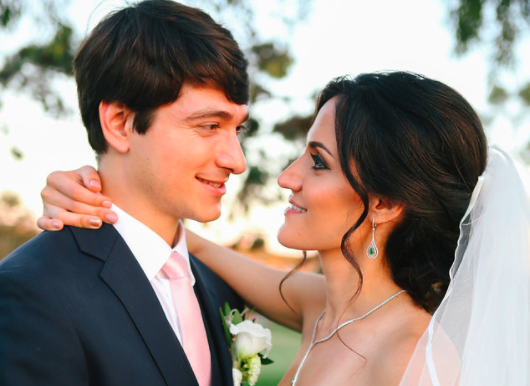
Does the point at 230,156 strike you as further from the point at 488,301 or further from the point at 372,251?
the point at 488,301

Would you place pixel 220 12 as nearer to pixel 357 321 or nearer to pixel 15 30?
pixel 15 30

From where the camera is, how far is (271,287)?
385cm

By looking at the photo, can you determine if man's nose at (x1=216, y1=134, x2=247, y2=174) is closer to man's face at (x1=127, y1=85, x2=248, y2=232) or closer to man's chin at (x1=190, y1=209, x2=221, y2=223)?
man's face at (x1=127, y1=85, x2=248, y2=232)

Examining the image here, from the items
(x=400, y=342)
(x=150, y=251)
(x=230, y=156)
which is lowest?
(x=400, y=342)

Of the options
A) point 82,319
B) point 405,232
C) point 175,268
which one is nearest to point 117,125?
point 175,268

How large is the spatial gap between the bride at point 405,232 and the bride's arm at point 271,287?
1.05 ft

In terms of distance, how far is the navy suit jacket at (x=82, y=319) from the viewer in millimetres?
2291

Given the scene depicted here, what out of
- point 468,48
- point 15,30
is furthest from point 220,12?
point 468,48

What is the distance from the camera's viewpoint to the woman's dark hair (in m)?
2.95

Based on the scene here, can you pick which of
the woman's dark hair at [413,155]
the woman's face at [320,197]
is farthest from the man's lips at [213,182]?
the woman's dark hair at [413,155]

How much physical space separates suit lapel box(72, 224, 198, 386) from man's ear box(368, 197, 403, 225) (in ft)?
3.99

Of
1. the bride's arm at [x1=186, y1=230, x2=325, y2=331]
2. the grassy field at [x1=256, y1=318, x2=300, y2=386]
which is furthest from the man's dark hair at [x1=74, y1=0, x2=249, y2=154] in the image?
the grassy field at [x1=256, y1=318, x2=300, y2=386]

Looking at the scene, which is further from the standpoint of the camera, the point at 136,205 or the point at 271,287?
the point at 271,287

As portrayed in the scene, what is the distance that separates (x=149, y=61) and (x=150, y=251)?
974 millimetres
